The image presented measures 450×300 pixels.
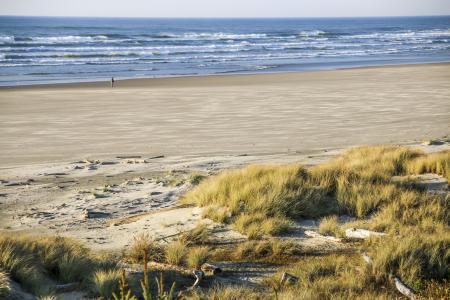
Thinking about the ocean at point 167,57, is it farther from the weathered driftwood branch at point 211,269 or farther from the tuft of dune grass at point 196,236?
the weathered driftwood branch at point 211,269

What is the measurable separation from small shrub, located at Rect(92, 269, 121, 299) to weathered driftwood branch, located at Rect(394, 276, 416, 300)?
102 inches

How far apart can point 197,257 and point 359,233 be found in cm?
215

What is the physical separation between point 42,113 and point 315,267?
15.8 metres

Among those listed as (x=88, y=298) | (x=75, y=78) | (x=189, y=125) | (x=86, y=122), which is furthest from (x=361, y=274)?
(x=75, y=78)

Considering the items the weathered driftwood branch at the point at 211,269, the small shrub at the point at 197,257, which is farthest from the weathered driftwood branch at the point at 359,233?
the weathered driftwood branch at the point at 211,269

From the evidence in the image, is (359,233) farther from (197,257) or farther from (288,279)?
(197,257)

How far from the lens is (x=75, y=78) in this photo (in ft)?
110

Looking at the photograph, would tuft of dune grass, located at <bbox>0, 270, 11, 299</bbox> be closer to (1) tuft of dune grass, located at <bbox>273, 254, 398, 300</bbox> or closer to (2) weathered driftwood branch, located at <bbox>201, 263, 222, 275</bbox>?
(2) weathered driftwood branch, located at <bbox>201, 263, 222, 275</bbox>

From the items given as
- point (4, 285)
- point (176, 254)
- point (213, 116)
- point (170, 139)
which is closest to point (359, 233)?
point (176, 254)

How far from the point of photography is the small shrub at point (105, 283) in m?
5.48

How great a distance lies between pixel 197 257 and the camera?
6551mm

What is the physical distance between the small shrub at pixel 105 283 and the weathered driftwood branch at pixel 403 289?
2582mm

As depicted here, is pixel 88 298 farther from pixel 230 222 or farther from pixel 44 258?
pixel 230 222

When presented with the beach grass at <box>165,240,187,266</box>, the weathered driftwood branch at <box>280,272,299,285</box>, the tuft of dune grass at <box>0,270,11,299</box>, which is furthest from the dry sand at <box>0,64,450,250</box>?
the tuft of dune grass at <box>0,270,11,299</box>
